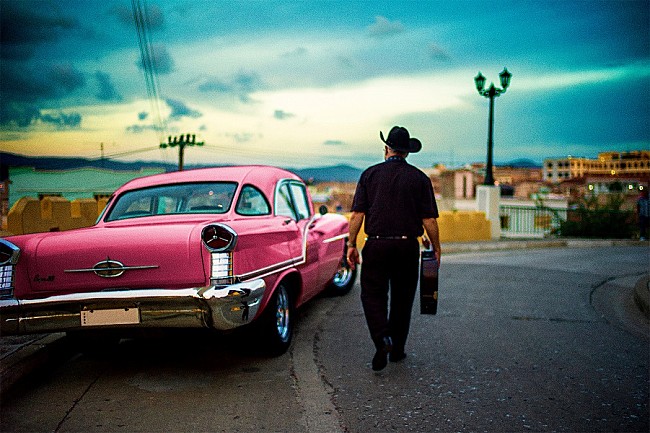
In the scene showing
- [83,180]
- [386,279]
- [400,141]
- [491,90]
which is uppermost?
[491,90]

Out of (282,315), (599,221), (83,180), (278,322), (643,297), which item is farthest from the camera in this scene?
(83,180)

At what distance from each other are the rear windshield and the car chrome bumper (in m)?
1.38

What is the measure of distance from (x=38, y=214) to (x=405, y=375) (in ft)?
22.0

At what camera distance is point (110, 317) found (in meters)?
4.45

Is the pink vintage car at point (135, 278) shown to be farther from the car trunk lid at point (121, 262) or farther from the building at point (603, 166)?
the building at point (603, 166)

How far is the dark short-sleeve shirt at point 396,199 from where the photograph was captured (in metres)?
4.83

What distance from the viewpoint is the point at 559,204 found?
4719 cm

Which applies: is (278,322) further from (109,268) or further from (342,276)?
(342,276)

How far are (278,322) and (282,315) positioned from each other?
14 cm

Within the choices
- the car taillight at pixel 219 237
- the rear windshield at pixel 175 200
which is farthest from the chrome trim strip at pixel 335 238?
the car taillight at pixel 219 237

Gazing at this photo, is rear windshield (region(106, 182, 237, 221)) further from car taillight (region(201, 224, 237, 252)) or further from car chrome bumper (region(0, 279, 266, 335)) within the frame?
car chrome bumper (region(0, 279, 266, 335))

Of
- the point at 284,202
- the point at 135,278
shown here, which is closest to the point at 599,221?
the point at 284,202

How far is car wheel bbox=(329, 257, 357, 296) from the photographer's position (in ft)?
27.6

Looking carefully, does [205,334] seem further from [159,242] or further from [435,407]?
[435,407]
